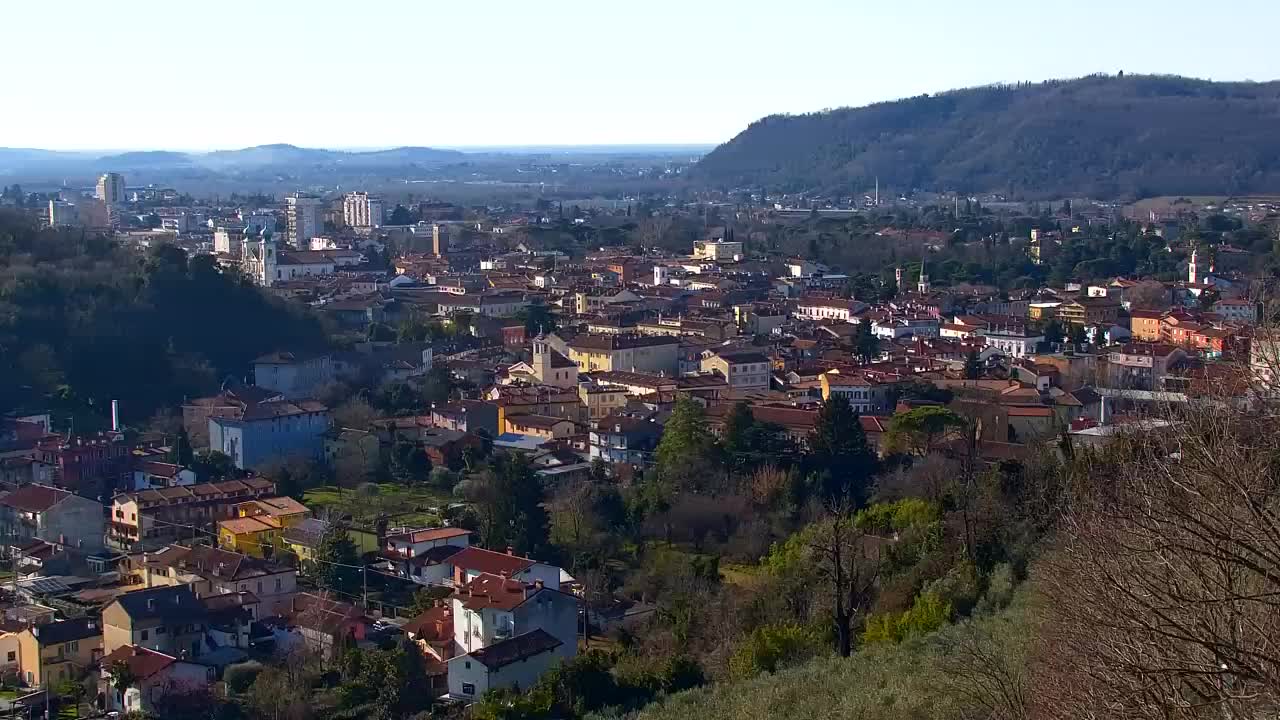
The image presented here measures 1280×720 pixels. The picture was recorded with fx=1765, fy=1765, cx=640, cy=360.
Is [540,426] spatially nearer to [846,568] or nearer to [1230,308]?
[846,568]

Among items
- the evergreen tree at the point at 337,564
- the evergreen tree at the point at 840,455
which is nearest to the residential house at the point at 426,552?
the evergreen tree at the point at 337,564

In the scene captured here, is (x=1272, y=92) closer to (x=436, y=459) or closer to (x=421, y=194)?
(x=421, y=194)

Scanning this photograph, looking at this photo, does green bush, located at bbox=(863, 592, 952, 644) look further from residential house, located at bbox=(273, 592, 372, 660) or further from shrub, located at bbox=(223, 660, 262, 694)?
shrub, located at bbox=(223, 660, 262, 694)

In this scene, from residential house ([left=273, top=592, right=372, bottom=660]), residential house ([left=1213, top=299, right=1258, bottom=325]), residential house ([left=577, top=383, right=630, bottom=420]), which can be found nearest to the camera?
residential house ([left=273, top=592, right=372, bottom=660])

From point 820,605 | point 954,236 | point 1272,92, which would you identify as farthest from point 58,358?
point 1272,92

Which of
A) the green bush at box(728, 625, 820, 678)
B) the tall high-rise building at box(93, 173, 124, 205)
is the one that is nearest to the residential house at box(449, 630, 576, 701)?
the green bush at box(728, 625, 820, 678)

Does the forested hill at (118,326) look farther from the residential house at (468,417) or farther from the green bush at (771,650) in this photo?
the green bush at (771,650)
